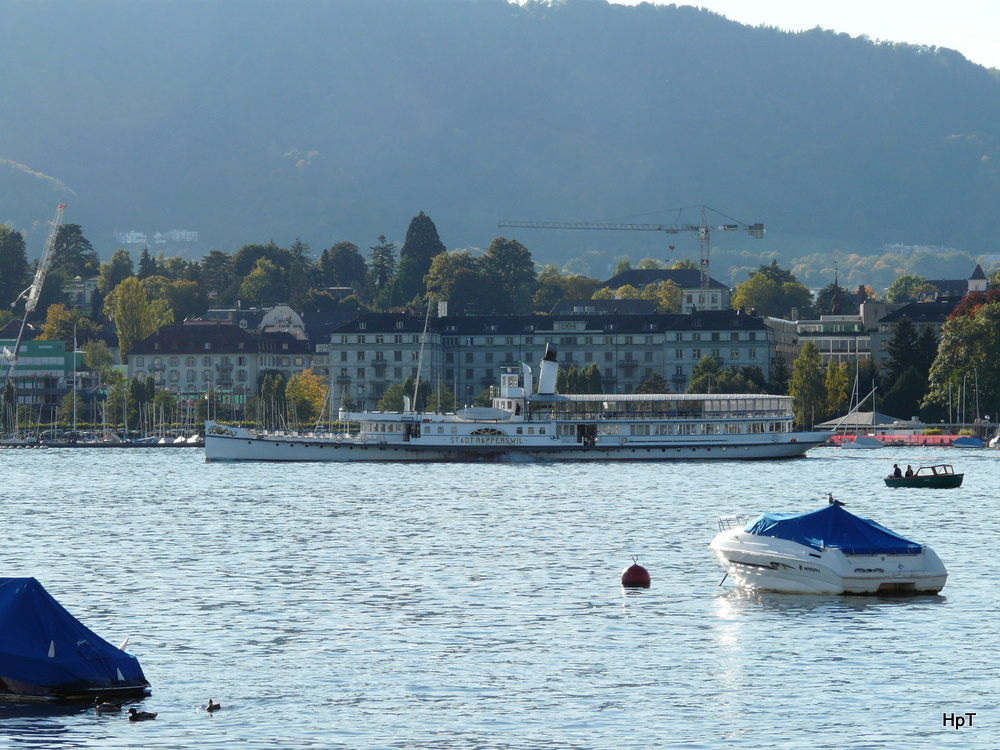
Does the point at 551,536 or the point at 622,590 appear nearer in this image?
the point at 622,590

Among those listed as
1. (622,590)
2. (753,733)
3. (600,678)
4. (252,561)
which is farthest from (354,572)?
(753,733)

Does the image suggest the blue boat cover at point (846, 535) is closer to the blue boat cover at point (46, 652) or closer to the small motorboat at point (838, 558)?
the small motorboat at point (838, 558)

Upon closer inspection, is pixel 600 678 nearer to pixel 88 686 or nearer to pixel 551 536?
pixel 88 686

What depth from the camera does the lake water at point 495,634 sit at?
117 feet

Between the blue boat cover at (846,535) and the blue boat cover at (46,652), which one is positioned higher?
the blue boat cover at (846,535)

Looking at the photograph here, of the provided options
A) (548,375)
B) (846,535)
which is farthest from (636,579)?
(548,375)

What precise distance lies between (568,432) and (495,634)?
112 metres

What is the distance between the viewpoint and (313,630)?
47969 millimetres

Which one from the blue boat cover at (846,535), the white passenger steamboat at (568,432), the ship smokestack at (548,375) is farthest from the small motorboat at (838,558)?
the ship smokestack at (548,375)

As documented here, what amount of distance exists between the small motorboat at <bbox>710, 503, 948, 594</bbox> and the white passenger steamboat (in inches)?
4003

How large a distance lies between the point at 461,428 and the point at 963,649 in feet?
369

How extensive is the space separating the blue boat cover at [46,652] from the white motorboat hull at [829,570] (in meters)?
23.2

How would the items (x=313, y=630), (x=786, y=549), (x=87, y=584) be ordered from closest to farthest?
(x=313, y=630), (x=786, y=549), (x=87, y=584)

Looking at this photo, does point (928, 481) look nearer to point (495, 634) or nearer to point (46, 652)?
point (495, 634)
